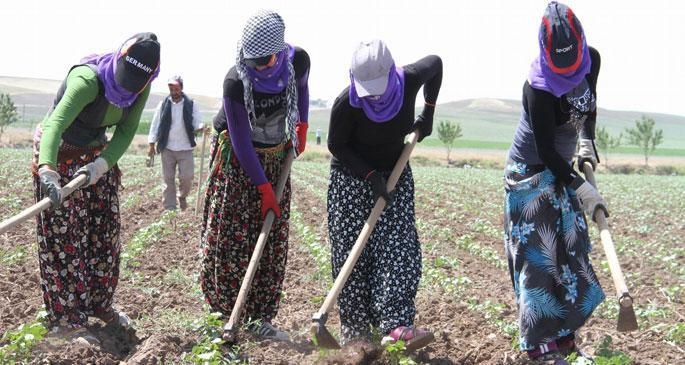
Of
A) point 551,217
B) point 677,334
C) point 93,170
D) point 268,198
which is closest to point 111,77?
point 93,170

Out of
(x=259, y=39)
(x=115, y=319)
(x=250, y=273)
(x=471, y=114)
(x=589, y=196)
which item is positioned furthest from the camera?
(x=471, y=114)

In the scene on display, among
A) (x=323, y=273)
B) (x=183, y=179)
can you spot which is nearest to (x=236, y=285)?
(x=323, y=273)

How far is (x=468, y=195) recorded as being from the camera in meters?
19.6

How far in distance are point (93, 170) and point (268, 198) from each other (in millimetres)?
979

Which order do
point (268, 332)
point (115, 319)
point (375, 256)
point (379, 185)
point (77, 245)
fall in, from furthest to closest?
point (115, 319) < point (268, 332) < point (77, 245) < point (375, 256) < point (379, 185)

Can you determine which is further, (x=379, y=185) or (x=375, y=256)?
(x=375, y=256)

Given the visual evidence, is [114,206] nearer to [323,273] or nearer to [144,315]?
[144,315]

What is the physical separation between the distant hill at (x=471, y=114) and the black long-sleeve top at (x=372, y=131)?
296 ft

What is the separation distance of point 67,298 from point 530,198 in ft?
8.87

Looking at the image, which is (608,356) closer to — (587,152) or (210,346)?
(587,152)

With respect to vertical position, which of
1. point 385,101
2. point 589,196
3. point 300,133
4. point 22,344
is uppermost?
point 385,101

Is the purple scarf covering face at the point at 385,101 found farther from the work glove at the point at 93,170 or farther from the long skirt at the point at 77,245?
the long skirt at the point at 77,245

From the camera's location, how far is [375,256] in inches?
190

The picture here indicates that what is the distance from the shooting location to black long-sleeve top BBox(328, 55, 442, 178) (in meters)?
4.61
